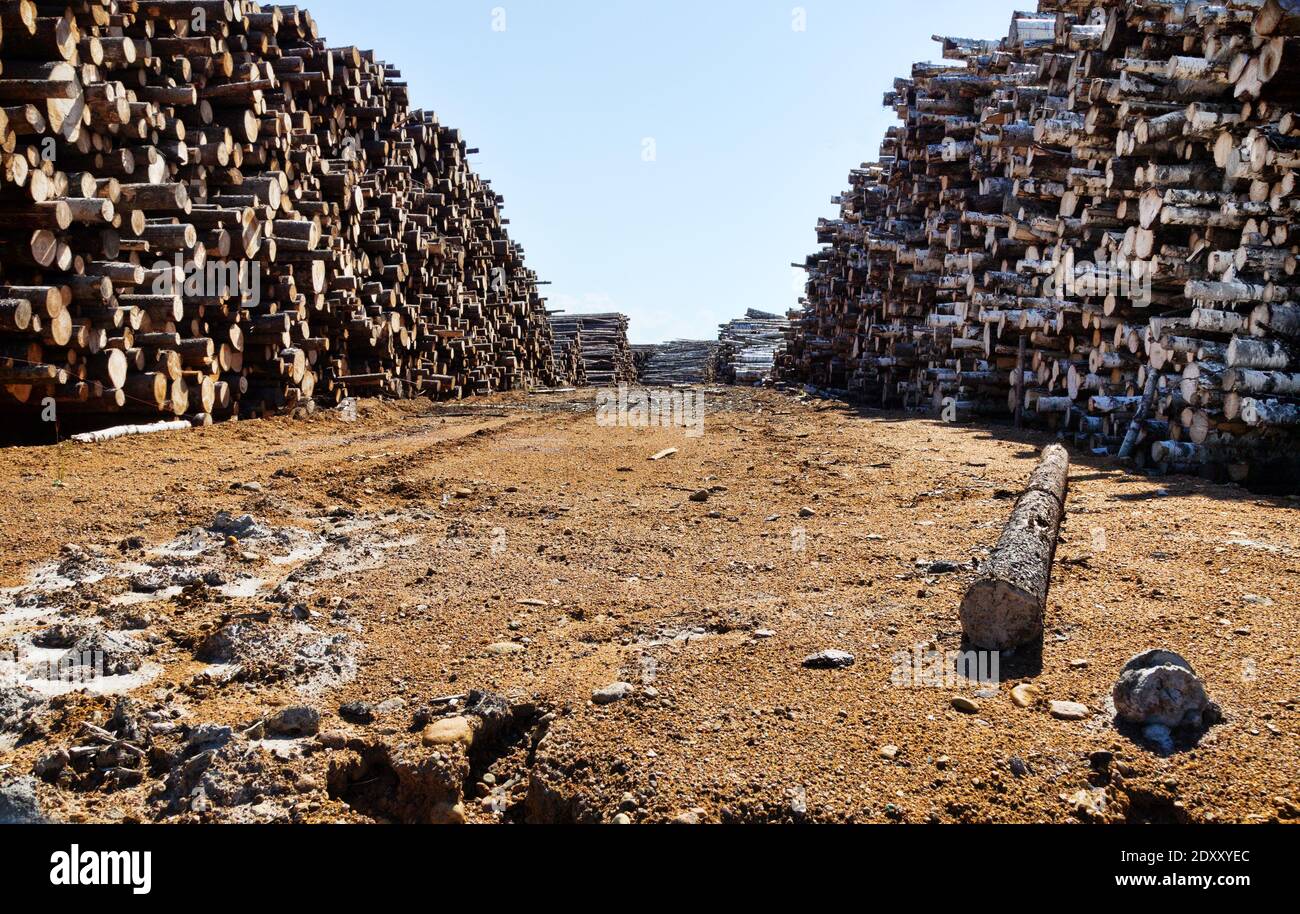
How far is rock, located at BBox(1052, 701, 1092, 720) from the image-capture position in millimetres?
3051

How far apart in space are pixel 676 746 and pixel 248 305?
32.9 feet

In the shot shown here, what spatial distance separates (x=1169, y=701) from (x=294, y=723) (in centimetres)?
286

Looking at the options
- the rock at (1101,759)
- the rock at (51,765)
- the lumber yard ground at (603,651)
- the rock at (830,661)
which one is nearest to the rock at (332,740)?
the lumber yard ground at (603,651)

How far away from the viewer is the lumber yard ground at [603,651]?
8.98 ft

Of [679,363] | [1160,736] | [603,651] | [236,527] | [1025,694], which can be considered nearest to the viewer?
[1160,736]

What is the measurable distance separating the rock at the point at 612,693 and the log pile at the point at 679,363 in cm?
3408

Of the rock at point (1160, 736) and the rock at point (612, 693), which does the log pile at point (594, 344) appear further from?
the rock at point (1160, 736)

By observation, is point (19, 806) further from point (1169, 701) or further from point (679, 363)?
point (679, 363)

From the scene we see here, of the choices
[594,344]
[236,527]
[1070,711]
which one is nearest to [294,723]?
[1070,711]

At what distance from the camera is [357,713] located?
3.25 m

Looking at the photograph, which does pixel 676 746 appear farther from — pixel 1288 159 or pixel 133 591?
pixel 1288 159
